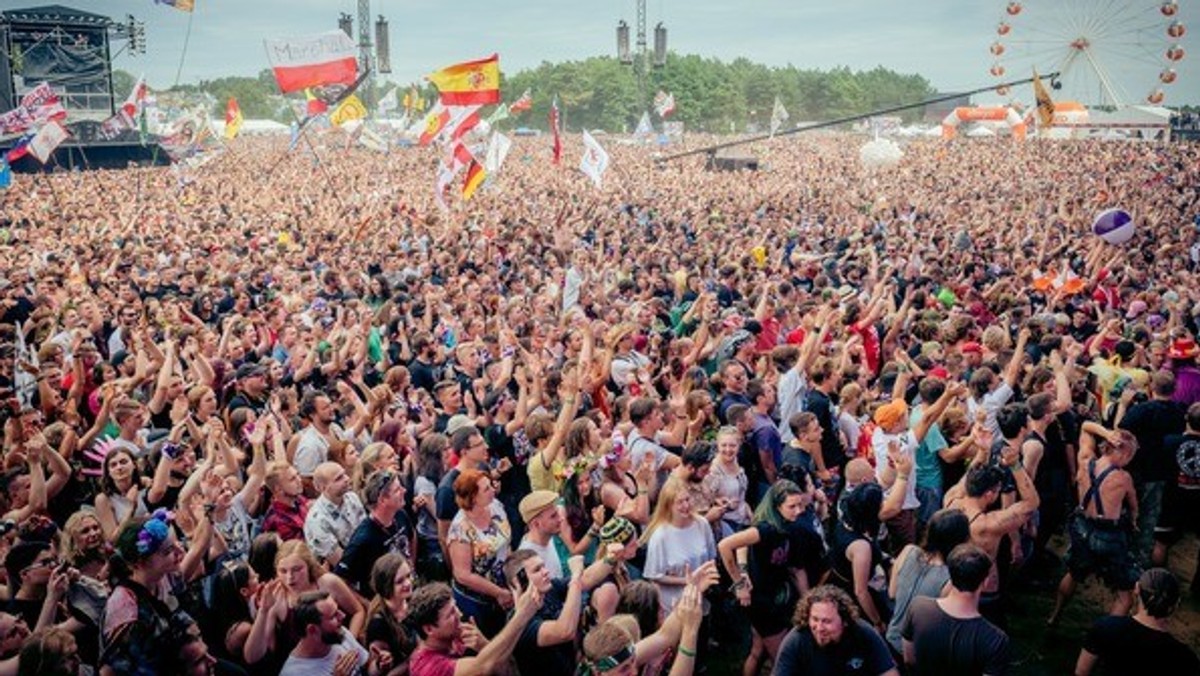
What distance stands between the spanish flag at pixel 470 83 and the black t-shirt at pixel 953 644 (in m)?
15.1

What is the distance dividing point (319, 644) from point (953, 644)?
2573mm

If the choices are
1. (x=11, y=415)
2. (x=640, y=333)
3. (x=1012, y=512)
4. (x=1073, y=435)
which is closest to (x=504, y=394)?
(x=640, y=333)

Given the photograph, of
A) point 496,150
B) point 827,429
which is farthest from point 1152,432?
point 496,150

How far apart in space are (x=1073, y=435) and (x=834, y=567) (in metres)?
3.24

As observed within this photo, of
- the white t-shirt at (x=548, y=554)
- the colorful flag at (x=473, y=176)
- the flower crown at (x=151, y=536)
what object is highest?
the colorful flag at (x=473, y=176)

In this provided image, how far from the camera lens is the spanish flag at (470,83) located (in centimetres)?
1758

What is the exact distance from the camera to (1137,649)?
12.8 feet

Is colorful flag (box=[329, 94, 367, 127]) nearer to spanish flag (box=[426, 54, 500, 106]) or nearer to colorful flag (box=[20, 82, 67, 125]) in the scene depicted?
colorful flag (box=[20, 82, 67, 125])

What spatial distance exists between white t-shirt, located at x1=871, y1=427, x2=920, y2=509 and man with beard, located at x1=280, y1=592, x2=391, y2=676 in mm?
3346

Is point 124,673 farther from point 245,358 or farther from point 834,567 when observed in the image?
point 245,358

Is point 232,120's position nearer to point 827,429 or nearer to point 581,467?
point 827,429

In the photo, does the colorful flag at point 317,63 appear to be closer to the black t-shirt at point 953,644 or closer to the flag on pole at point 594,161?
the flag on pole at point 594,161

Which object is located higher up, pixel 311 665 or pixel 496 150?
pixel 496 150

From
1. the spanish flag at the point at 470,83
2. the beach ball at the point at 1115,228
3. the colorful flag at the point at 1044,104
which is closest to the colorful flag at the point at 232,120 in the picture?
the spanish flag at the point at 470,83
